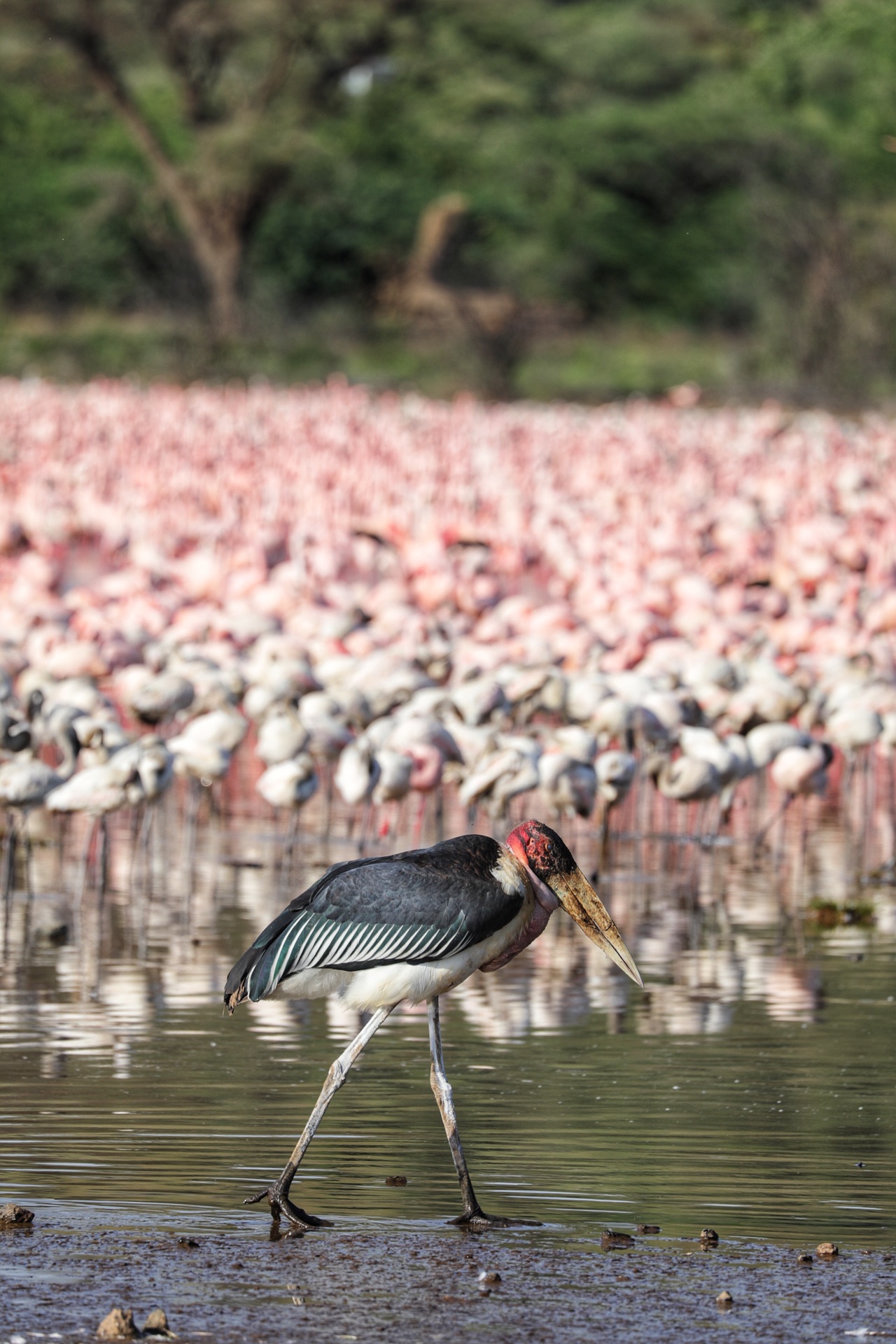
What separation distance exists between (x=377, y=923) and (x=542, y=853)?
16.9 inches

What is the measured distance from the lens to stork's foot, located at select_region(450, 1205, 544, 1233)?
4.92 metres

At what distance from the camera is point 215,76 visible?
50.0 metres

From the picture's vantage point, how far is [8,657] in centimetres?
1296

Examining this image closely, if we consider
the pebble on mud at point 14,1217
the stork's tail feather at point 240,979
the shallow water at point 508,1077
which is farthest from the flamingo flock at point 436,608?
the pebble on mud at point 14,1217

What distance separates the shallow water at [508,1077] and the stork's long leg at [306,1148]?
6 cm

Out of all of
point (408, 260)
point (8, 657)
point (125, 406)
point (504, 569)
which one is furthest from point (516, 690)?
point (408, 260)

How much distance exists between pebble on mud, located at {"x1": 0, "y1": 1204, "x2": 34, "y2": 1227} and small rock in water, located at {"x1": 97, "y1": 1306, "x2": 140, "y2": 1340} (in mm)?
761

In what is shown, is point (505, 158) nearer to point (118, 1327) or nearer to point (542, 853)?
point (542, 853)

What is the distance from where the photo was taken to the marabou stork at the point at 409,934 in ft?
16.4

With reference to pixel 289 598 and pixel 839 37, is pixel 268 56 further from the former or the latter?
pixel 289 598

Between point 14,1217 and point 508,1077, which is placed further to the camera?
point 508,1077

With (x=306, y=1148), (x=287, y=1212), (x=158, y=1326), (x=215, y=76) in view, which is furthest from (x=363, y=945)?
(x=215, y=76)

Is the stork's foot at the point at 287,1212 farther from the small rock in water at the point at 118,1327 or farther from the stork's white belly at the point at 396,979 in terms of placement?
the small rock in water at the point at 118,1327

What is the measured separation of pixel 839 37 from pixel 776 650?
39.1m
